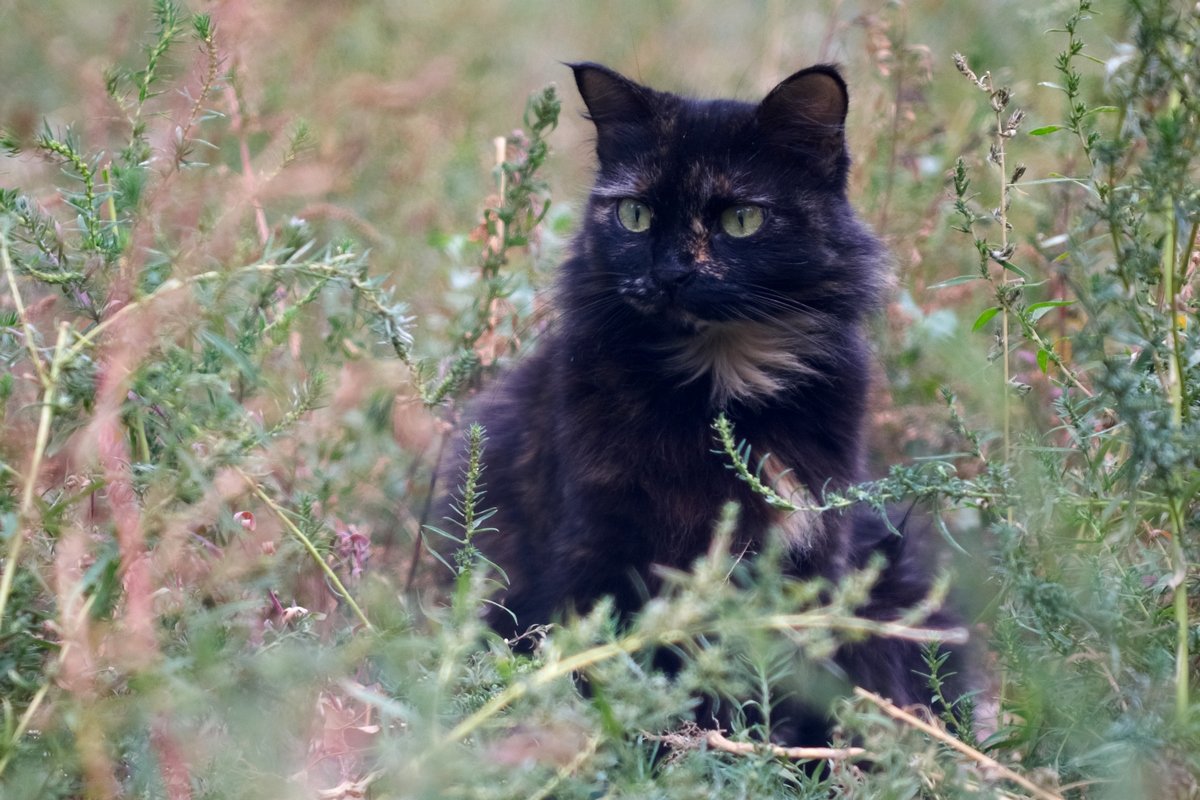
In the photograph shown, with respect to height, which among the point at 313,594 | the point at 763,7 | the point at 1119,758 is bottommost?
the point at 313,594

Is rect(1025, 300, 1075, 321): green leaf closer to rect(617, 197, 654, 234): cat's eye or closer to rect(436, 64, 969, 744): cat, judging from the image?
rect(436, 64, 969, 744): cat

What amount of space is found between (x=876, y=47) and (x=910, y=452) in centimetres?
149

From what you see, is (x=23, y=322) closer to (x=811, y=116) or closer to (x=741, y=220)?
(x=741, y=220)

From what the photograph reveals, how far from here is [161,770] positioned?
1845mm

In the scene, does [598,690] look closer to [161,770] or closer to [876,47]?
[161,770]

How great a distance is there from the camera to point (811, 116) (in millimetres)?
3074

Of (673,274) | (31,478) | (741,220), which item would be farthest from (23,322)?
(741,220)

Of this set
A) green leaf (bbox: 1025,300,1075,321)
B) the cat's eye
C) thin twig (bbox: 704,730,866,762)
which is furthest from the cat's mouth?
thin twig (bbox: 704,730,866,762)

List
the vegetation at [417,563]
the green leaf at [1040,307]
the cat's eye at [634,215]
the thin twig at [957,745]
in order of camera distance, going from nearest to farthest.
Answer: the vegetation at [417,563]
the thin twig at [957,745]
the green leaf at [1040,307]
the cat's eye at [634,215]

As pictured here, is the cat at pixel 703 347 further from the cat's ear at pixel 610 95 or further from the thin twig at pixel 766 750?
the thin twig at pixel 766 750

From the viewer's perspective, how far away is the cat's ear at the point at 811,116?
2.99 metres

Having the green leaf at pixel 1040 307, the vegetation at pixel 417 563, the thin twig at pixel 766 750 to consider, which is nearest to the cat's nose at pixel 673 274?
the vegetation at pixel 417 563

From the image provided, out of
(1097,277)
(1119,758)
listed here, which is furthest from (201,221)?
(1119,758)

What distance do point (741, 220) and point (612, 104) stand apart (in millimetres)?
538
